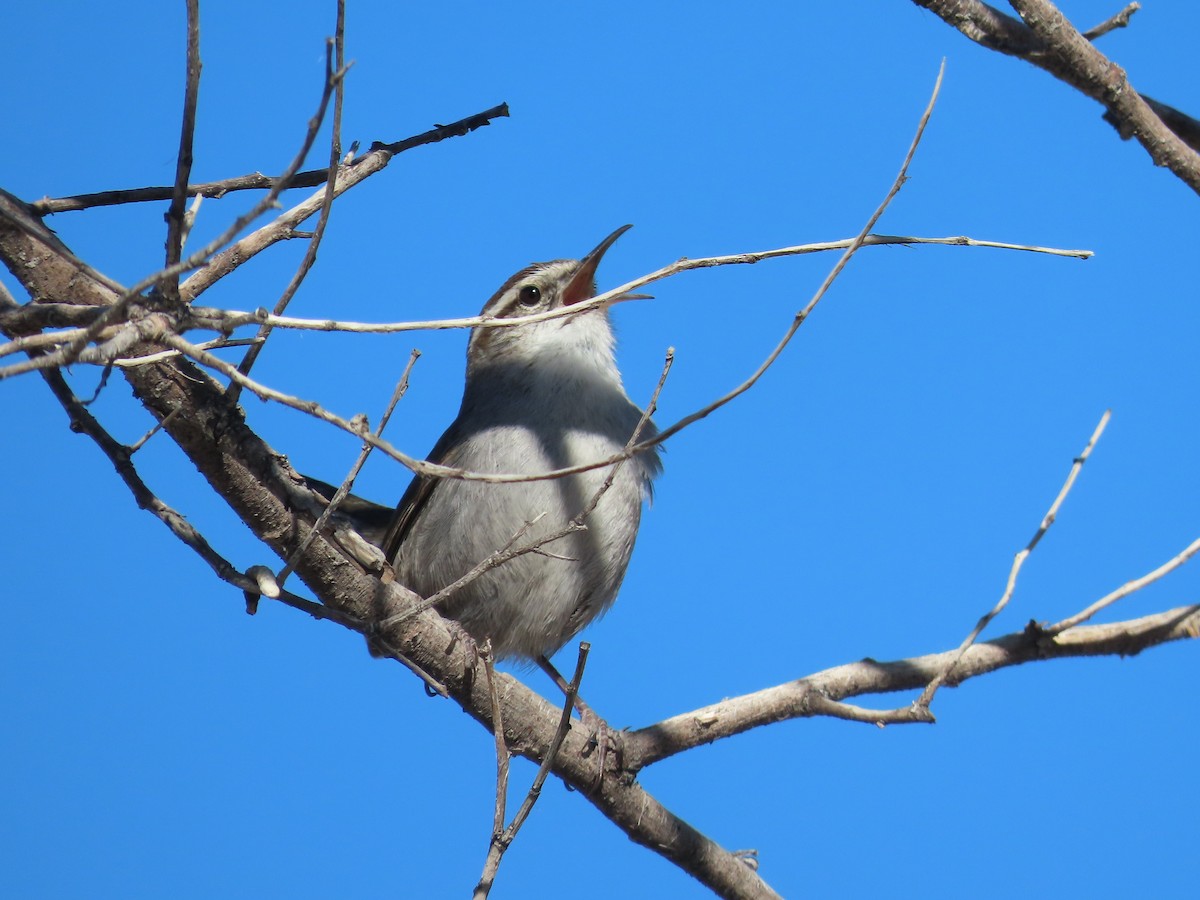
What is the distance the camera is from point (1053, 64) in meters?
4.02

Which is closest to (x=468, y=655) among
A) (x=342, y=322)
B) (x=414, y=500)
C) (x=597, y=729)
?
(x=597, y=729)

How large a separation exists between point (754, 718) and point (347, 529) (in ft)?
5.54

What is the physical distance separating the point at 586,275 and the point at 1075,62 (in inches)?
107

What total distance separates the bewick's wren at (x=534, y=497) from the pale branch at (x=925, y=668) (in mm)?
958

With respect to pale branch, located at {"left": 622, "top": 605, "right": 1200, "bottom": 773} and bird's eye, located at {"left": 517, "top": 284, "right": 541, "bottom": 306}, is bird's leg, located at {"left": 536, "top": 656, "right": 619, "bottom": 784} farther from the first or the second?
bird's eye, located at {"left": 517, "top": 284, "right": 541, "bottom": 306}

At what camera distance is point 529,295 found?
620 cm

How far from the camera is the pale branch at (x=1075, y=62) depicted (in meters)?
3.95

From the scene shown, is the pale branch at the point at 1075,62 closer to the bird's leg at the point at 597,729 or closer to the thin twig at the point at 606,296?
the thin twig at the point at 606,296

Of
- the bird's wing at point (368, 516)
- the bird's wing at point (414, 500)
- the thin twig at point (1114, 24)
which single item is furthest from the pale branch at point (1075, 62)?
the bird's wing at point (368, 516)

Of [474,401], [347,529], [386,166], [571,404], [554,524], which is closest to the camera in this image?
[347,529]

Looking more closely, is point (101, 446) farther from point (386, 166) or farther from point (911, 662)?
point (911, 662)

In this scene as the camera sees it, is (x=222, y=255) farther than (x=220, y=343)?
Yes

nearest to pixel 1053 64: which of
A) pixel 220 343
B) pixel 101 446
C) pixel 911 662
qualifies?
pixel 911 662

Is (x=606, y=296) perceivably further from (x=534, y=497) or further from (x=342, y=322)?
(x=534, y=497)
